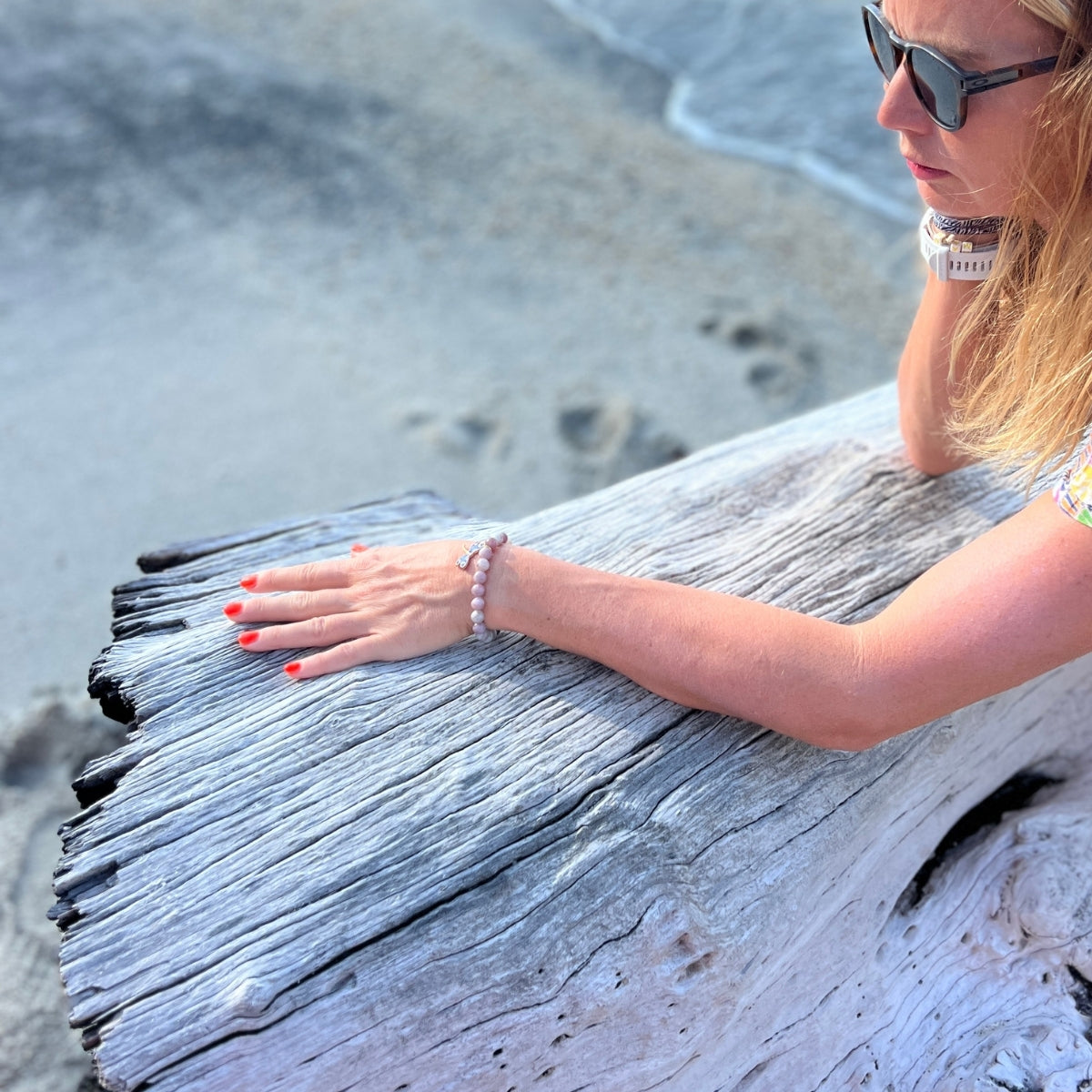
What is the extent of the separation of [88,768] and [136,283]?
3.55 m

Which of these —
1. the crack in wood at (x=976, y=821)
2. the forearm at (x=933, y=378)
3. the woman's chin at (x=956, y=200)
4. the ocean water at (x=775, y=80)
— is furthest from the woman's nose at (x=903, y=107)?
the ocean water at (x=775, y=80)

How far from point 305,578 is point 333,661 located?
200 millimetres

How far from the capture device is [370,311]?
4742 millimetres

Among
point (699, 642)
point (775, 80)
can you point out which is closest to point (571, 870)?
point (699, 642)

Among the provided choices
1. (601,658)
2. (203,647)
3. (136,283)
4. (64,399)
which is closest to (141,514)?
(64,399)

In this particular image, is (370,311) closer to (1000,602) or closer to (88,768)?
(88,768)

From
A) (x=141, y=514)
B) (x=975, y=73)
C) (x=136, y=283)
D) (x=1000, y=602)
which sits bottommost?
(x=141, y=514)

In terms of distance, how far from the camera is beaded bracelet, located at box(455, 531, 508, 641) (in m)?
1.80

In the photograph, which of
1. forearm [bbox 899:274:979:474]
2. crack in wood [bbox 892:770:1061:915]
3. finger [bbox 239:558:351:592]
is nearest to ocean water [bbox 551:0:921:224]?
forearm [bbox 899:274:979:474]

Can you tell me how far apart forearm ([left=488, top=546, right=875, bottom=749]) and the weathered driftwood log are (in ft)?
0.30

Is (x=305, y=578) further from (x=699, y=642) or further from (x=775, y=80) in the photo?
(x=775, y=80)

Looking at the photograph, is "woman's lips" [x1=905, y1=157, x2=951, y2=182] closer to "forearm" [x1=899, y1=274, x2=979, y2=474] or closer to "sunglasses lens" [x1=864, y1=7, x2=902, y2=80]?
"sunglasses lens" [x1=864, y1=7, x2=902, y2=80]

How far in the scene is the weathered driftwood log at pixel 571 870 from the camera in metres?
1.41

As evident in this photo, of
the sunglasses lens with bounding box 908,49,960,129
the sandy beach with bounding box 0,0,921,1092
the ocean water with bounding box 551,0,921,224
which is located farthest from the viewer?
the ocean water with bounding box 551,0,921,224
